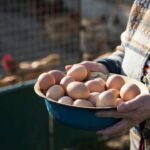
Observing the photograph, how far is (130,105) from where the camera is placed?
1.67 meters

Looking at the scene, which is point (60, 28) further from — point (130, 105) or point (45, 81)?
point (130, 105)

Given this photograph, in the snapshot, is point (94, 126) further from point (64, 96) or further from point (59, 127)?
point (59, 127)

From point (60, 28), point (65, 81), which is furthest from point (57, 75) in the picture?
point (60, 28)

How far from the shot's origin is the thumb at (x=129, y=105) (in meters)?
1.66

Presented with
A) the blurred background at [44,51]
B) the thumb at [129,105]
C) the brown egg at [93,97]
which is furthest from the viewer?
the blurred background at [44,51]

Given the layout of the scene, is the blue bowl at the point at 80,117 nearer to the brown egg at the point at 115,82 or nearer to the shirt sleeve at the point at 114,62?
Answer: the brown egg at the point at 115,82

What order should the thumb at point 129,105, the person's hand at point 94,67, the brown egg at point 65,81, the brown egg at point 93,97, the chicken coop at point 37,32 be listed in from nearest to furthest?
the thumb at point 129,105 < the brown egg at point 93,97 < the brown egg at point 65,81 < the person's hand at point 94,67 < the chicken coop at point 37,32

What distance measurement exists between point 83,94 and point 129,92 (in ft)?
0.53

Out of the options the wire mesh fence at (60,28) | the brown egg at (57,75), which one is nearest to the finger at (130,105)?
the brown egg at (57,75)

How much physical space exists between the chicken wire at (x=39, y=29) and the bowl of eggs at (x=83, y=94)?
3.41 m

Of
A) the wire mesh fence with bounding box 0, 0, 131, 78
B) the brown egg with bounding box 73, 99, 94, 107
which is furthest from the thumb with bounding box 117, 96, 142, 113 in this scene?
the wire mesh fence with bounding box 0, 0, 131, 78

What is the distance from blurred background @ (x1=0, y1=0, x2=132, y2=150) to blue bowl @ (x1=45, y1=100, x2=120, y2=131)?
1184mm

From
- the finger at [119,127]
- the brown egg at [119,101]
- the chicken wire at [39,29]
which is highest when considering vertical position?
the brown egg at [119,101]

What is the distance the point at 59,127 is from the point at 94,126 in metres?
1.54
